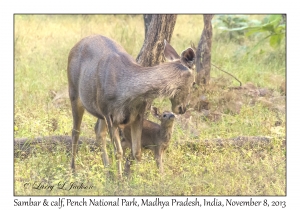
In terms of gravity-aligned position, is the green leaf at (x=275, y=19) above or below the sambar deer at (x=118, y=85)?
above

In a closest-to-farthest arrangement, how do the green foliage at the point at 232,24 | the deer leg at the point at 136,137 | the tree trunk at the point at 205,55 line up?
the deer leg at the point at 136,137 < the tree trunk at the point at 205,55 < the green foliage at the point at 232,24

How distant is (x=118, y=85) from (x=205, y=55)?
438cm

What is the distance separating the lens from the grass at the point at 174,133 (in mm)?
6965

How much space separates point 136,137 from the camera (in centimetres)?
755

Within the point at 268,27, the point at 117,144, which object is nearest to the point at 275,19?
the point at 268,27

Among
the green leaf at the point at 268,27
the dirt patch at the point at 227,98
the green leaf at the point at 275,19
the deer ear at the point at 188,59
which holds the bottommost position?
the dirt patch at the point at 227,98

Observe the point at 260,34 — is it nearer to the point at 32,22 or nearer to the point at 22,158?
the point at 32,22

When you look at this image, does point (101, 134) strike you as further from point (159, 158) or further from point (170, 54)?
point (170, 54)

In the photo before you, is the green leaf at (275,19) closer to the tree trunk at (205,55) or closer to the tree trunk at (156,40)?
the tree trunk at (205,55)

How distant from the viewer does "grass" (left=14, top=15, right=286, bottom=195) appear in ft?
22.9

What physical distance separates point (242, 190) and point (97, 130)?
2.24m

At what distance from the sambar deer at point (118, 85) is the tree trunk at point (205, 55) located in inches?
130

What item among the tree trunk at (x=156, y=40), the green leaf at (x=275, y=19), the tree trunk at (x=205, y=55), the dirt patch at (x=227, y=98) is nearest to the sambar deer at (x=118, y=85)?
the tree trunk at (x=156, y=40)

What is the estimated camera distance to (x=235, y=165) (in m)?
7.61
